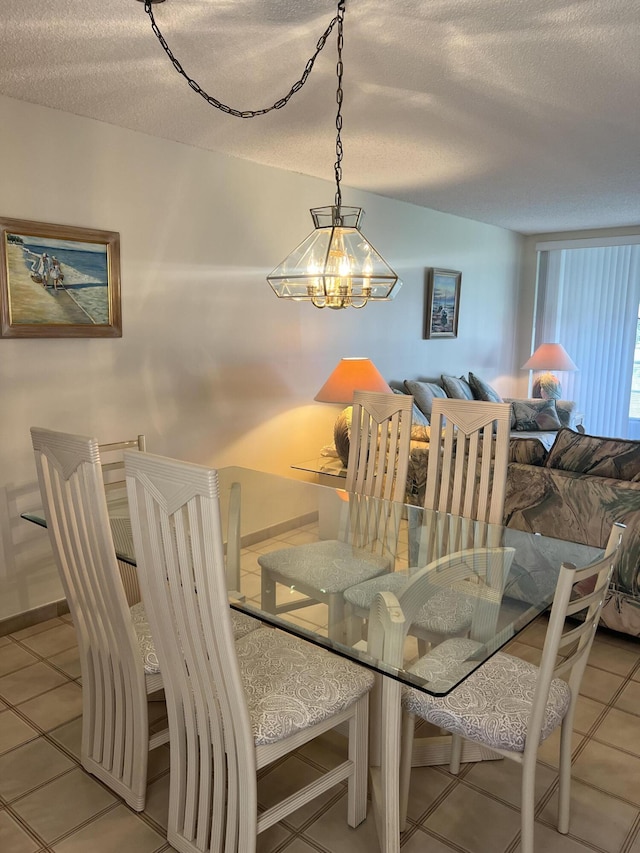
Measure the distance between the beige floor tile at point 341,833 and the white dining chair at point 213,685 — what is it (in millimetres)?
36

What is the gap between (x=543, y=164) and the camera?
3854mm

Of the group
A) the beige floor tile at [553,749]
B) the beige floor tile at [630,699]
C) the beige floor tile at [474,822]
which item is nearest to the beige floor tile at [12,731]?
the beige floor tile at [474,822]

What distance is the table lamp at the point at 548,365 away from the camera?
6.45 meters

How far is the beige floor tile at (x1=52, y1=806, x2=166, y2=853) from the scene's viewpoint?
1.80 m

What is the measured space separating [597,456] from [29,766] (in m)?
2.60

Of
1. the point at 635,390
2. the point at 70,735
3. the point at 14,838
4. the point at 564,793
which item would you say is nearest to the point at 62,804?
the point at 14,838

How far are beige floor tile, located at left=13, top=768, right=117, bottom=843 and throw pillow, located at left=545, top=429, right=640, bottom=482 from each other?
7.58 ft

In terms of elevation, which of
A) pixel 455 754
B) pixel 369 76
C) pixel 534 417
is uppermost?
pixel 369 76

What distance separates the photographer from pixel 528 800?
1.60m

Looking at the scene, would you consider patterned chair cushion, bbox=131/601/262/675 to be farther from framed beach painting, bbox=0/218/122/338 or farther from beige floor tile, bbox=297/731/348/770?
framed beach painting, bbox=0/218/122/338

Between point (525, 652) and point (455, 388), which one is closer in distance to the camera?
point (525, 652)

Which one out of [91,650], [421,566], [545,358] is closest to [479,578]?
[421,566]

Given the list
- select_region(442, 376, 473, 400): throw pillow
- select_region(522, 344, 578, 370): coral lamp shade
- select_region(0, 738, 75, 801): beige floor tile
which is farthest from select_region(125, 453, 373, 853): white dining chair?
select_region(522, 344, 578, 370): coral lamp shade

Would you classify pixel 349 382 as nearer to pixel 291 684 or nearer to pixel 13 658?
pixel 13 658
